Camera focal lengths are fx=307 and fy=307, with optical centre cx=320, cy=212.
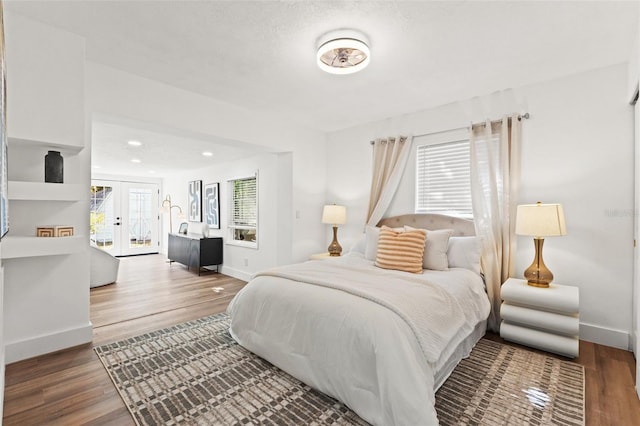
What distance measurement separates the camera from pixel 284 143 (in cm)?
435

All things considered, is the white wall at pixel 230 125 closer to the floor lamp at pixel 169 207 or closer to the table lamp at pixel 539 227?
the table lamp at pixel 539 227

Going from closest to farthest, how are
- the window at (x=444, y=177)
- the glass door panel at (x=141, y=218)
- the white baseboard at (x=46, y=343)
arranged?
the white baseboard at (x=46, y=343)
the window at (x=444, y=177)
the glass door panel at (x=141, y=218)

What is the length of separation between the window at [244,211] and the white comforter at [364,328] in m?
2.92

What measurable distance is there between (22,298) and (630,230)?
502cm

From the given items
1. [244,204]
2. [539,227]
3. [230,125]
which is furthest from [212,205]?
[539,227]

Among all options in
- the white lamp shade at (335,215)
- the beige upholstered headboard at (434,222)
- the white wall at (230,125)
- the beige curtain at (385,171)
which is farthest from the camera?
the white lamp shade at (335,215)

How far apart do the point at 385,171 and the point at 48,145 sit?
3.47 metres

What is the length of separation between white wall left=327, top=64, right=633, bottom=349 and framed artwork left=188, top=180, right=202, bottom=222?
19.7ft

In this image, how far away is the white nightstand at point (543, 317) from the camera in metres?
2.43

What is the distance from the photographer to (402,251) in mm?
2982

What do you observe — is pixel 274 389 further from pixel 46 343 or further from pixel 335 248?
pixel 335 248

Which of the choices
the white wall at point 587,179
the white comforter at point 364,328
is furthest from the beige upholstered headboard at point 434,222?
the white comforter at point 364,328

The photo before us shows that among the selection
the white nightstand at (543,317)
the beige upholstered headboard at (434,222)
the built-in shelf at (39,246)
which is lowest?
the white nightstand at (543,317)

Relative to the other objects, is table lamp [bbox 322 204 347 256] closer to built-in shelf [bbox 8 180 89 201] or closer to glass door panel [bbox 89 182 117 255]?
built-in shelf [bbox 8 180 89 201]
